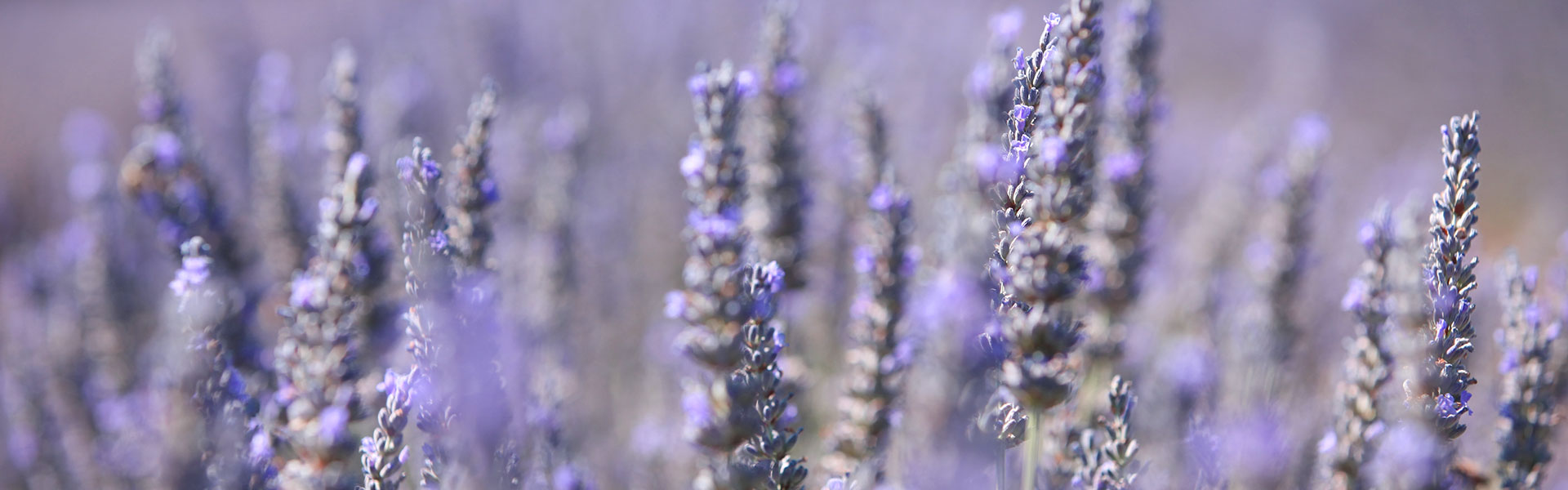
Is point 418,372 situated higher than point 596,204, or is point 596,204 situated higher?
point 596,204

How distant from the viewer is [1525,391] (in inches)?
70.6

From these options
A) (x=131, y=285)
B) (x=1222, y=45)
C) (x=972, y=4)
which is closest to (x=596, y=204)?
(x=131, y=285)

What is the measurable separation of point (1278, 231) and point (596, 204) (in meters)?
3.14

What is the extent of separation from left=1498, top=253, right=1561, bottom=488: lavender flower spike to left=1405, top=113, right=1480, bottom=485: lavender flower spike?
1.13 ft

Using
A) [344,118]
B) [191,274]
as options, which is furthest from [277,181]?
[191,274]

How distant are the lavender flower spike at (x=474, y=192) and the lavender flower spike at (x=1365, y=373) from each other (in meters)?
1.64

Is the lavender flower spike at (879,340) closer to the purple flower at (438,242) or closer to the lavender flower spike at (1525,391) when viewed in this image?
the purple flower at (438,242)

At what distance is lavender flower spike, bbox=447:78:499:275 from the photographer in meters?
1.74

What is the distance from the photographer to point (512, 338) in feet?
6.56

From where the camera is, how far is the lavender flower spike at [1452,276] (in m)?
1.50

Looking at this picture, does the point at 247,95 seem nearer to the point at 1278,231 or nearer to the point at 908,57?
the point at 908,57

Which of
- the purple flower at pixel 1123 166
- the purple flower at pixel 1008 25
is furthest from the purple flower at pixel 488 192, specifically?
the purple flower at pixel 1123 166

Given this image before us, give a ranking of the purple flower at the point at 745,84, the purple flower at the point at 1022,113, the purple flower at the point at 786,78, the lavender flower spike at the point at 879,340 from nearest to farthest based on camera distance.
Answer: the purple flower at the point at 1022,113 → the purple flower at the point at 745,84 → the lavender flower spike at the point at 879,340 → the purple flower at the point at 786,78

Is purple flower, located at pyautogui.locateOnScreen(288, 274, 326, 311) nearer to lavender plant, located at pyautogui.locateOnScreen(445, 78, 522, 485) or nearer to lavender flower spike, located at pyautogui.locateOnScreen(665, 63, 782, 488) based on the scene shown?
lavender plant, located at pyautogui.locateOnScreen(445, 78, 522, 485)
